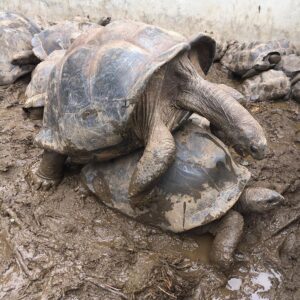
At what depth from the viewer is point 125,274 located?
2.93 meters

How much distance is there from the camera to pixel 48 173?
359cm

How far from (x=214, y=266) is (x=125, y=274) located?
0.62 m

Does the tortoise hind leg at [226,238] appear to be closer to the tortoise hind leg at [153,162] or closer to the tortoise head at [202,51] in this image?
the tortoise hind leg at [153,162]

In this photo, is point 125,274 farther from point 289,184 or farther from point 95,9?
point 95,9

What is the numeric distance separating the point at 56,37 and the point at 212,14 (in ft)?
6.71

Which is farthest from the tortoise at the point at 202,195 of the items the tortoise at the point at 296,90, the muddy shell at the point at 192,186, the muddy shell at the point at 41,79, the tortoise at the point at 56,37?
the tortoise at the point at 56,37

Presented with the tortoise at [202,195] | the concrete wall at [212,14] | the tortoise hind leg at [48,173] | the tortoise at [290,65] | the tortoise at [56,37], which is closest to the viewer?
the tortoise at [202,195]

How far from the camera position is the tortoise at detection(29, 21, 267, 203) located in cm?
275

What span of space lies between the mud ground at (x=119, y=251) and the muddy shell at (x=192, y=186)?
19 cm

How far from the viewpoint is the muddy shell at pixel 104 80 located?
2.79 meters

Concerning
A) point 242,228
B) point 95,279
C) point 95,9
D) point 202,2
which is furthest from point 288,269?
point 95,9

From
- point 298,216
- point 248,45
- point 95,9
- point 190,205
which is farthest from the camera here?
point 95,9

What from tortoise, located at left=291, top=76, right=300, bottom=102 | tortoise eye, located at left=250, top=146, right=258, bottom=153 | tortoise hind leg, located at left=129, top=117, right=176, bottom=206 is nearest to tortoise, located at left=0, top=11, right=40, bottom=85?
tortoise hind leg, located at left=129, top=117, right=176, bottom=206

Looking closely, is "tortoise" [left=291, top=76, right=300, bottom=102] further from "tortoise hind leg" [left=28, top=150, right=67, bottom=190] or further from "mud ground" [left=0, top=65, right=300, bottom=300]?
"tortoise hind leg" [left=28, top=150, right=67, bottom=190]
